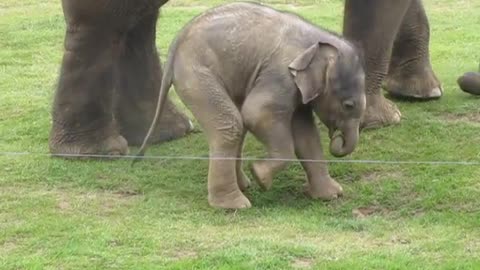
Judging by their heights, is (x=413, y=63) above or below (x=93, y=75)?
below

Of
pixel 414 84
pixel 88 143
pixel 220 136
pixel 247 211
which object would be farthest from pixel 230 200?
pixel 414 84

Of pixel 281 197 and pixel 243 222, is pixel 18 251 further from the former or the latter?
pixel 281 197

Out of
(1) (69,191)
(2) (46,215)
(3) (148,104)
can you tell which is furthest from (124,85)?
(2) (46,215)

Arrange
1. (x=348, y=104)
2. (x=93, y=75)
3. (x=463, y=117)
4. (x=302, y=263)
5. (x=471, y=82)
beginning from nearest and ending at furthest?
(x=302, y=263), (x=348, y=104), (x=93, y=75), (x=463, y=117), (x=471, y=82)

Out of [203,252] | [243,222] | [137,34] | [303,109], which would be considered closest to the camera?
[203,252]

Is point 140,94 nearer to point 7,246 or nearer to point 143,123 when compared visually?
point 143,123

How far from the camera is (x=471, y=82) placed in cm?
673

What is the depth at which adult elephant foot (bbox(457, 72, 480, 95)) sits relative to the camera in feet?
22.1

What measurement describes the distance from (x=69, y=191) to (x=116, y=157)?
54 centimetres

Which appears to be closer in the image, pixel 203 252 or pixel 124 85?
pixel 203 252

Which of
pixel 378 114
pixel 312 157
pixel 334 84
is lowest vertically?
pixel 378 114

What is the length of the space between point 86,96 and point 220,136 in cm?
103

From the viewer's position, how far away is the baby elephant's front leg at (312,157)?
4.87 meters

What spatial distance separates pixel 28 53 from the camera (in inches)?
339
